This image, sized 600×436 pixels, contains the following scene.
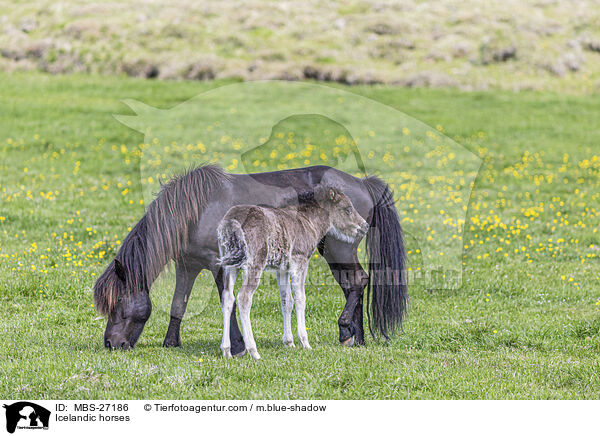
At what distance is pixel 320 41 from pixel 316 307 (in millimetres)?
33379

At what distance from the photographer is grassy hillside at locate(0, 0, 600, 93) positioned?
37062 millimetres

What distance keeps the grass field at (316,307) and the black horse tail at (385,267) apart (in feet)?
1.14

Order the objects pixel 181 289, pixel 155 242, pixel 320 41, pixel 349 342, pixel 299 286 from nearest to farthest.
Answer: pixel 299 286, pixel 155 242, pixel 181 289, pixel 349 342, pixel 320 41

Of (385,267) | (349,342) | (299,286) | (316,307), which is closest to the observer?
(299,286)

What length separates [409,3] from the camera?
48281mm

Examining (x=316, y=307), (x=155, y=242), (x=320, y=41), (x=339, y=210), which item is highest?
(x=320, y=41)

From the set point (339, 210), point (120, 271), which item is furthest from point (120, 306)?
point (339, 210)

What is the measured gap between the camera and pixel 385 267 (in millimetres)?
8938

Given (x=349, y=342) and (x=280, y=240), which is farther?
(x=349, y=342)

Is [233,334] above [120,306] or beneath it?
beneath

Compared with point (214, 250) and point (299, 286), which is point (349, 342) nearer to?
point (299, 286)

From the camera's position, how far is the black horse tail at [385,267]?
8891 millimetres

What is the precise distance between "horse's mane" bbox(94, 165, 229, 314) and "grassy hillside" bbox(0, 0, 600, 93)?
28.0 metres
